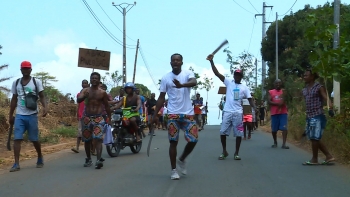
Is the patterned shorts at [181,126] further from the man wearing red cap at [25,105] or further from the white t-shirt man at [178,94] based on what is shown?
the man wearing red cap at [25,105]

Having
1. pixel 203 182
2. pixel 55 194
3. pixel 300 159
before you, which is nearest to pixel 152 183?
pixel 203 182

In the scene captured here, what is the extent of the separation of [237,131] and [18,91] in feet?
14.5

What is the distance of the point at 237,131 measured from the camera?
11.0 m

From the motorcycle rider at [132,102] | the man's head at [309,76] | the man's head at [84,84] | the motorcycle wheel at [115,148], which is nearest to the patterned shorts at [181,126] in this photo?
the man's head at [309,76]

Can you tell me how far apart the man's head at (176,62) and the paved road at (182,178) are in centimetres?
174

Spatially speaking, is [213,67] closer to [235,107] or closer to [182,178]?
[235,107]

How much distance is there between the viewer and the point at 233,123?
36.2ft

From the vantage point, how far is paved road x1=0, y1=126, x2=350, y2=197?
7.34m

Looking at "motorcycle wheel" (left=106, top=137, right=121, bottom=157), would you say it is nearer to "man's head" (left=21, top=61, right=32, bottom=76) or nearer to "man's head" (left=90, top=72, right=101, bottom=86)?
"man's head" (left=90, top=72, right=101, bottom=86)

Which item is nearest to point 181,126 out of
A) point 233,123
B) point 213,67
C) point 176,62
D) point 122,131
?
point 176,62

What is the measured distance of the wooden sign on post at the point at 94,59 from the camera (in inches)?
693

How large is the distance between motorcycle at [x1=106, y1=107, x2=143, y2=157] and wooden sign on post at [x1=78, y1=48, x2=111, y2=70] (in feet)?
18.6

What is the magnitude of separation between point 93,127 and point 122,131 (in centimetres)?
250

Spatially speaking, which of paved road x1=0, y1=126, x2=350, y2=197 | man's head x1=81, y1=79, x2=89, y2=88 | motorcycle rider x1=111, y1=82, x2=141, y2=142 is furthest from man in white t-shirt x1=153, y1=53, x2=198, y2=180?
man's head x1=81, y1=79, x2=89, y2=88
